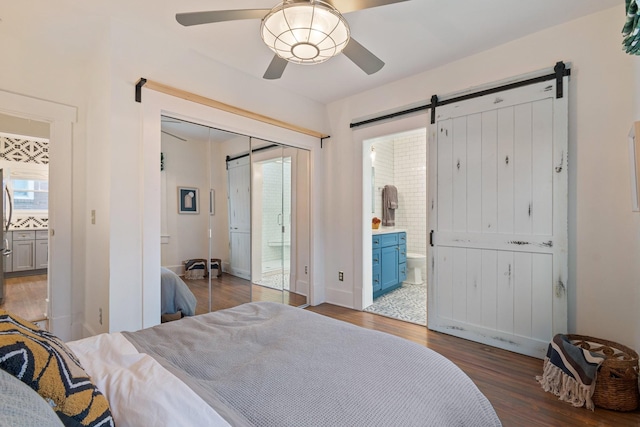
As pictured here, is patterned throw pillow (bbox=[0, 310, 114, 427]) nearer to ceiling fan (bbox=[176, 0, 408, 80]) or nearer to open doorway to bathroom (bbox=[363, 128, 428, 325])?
ceiling fan (bbox=[176, 0, 408, 80])

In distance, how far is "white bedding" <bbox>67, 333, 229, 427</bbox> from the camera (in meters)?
0.69

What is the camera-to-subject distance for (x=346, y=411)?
2.74ft

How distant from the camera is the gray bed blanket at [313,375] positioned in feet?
2.75

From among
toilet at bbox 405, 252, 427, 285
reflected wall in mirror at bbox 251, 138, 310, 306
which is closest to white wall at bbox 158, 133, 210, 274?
reflected wall in mirror at bbox 251, 138, 310, 306

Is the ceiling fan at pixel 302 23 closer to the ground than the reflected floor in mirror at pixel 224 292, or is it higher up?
higher up

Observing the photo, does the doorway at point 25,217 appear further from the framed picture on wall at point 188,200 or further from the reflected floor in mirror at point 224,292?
the framed picture on wall at point 188,200

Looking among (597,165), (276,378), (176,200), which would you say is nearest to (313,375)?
(276,378)

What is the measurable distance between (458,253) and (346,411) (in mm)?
2442

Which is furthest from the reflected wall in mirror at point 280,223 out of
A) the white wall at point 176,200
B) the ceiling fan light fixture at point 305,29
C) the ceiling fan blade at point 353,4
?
the ceiling fan blade at point 353,4

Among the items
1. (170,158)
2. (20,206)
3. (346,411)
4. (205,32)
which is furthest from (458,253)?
(20,206)

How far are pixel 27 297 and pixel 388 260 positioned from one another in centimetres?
480

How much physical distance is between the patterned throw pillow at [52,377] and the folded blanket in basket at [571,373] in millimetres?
2488

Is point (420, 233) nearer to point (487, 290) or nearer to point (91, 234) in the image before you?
point (487, 290)

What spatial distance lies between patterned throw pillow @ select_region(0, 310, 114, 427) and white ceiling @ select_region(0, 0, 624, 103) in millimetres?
2248
